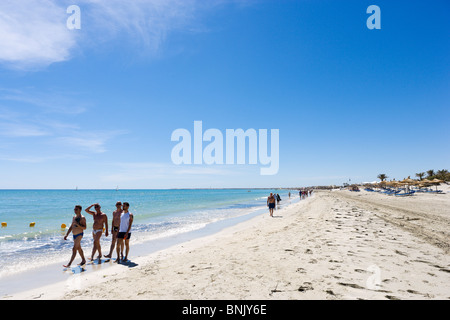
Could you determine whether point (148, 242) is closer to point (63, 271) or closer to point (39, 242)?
point (63, 271)

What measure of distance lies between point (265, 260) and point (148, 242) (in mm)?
7634

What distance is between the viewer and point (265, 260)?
Answer: 20.2ft

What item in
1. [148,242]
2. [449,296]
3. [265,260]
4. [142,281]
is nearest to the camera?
[449,296]

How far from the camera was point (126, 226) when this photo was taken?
25.2 ft

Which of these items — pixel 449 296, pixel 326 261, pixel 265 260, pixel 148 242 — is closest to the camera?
pixel 449 296

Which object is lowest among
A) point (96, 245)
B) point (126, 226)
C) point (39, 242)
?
point (39, 242)
